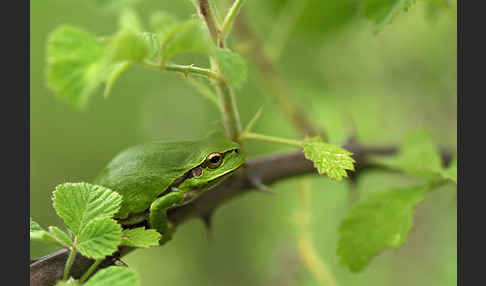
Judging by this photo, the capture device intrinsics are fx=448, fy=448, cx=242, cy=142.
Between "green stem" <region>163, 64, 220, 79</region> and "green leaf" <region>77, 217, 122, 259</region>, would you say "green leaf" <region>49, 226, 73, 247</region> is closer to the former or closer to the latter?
"green leaf" <region>77, 217, 122, 259</region>

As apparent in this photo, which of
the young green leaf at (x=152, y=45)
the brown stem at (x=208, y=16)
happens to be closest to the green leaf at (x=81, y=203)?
the young green leaf at (x=152, y=45)

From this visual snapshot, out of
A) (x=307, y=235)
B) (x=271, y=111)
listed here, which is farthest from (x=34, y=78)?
(x=307, y=235)

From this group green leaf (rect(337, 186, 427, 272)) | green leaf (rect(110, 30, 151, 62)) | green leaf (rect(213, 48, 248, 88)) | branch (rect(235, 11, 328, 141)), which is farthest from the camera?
branch (rect(235, 11, 328, 141))

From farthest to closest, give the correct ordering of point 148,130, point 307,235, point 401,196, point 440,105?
point 148,130, point 440,105, point 307,235, point 401,196

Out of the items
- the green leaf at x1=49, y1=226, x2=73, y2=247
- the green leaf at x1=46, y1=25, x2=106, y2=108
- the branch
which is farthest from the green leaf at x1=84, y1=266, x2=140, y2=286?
the branch

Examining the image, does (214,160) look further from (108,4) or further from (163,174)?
(108,4)

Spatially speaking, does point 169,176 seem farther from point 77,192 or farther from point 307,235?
point 307,235

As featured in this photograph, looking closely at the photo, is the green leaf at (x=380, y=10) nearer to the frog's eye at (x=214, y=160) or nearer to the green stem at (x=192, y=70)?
the green stem at (x=192, y=70)

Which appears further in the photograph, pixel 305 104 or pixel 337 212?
pixel 337 212
